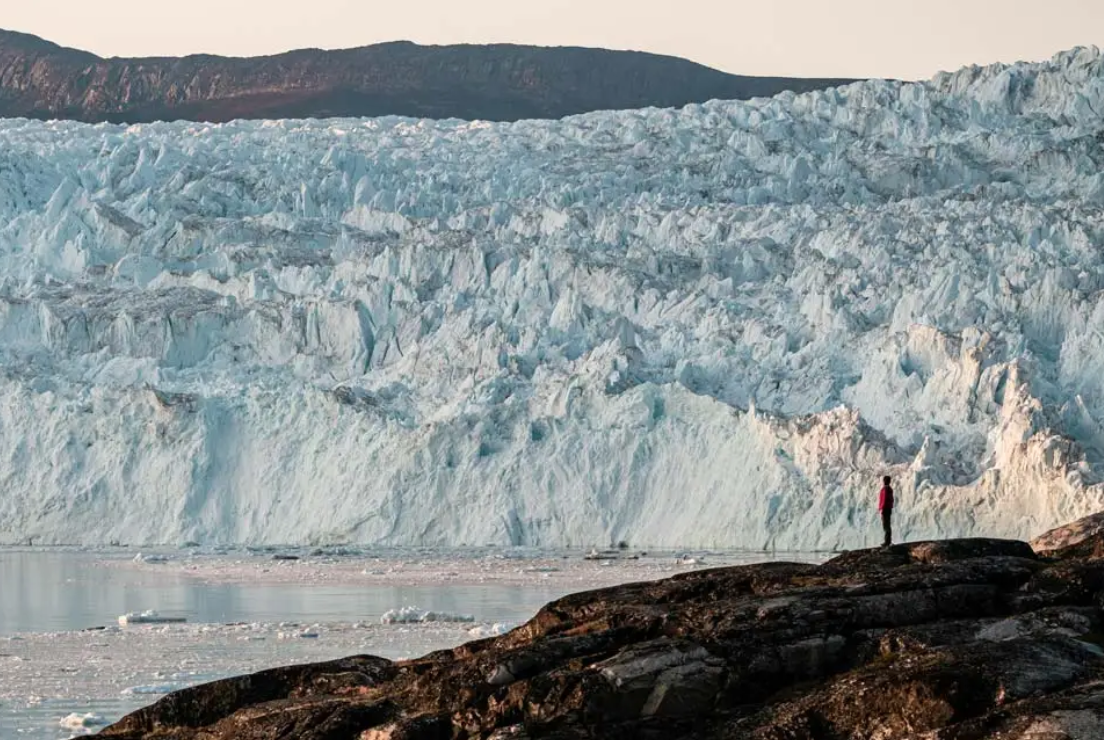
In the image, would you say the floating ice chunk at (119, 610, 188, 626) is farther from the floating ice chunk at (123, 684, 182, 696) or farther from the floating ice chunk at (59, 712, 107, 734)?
the floating ice chunk at (59, 712, 107, 734)

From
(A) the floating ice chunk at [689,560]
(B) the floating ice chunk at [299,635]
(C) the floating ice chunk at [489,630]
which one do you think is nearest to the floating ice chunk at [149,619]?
(B) the floating ice chunk at [299,635]

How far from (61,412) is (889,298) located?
1559cm

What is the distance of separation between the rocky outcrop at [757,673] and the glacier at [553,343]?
18642 mm

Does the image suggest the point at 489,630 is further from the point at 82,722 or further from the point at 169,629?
the point at 82,722

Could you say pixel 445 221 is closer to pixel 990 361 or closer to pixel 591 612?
pixel 990 361

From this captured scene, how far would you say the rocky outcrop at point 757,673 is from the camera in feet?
22.3

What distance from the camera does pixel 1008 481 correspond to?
27312 millimetres

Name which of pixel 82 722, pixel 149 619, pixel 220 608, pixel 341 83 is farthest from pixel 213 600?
pixel 341 83

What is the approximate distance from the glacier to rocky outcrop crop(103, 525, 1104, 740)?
18642 millimetres

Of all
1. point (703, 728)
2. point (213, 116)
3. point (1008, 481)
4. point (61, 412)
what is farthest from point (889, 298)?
point (213, 116)

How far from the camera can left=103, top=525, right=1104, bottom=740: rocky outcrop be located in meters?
6.81

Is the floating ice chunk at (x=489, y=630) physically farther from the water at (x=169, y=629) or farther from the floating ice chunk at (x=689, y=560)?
the floating ice chunk at (x=689, y=560)

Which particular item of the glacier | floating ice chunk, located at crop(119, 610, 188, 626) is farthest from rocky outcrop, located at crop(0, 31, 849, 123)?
floating ice chunk, located at crop(119, 610, 188, 626)

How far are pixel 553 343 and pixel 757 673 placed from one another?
2684 cm
